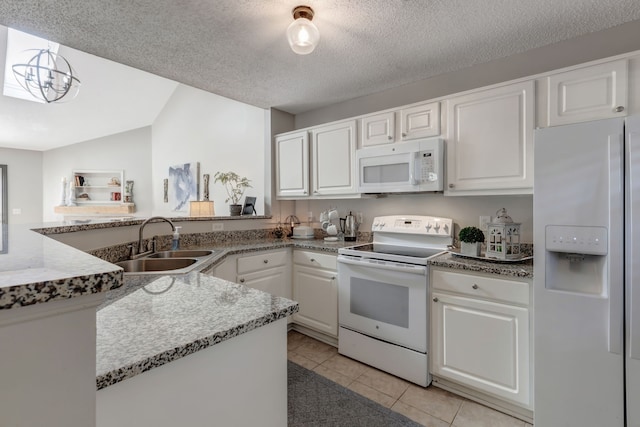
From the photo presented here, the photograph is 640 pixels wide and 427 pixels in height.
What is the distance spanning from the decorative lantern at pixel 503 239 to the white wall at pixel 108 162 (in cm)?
615

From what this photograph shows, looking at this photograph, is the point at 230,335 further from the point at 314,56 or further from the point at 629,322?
the point at 314,56

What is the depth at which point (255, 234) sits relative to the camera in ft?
10.4

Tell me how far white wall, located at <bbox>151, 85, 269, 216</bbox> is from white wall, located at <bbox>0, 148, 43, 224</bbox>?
8.96 ft

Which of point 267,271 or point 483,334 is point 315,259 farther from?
point 483,334

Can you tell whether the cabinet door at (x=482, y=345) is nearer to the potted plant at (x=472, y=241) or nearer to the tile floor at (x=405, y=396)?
the tile floor at (x=405, y=396)

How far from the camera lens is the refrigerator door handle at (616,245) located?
4.30 feet

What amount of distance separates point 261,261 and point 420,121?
1743 millimetres

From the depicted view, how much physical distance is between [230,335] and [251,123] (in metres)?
3.35

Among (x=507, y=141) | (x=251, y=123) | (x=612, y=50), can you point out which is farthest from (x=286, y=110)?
(x=612, y=50)

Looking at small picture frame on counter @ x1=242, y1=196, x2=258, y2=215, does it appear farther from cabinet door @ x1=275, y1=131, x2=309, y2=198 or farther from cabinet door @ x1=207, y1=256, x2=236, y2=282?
cabinet door @ x1=207, y1=256, x2=236, y2=282

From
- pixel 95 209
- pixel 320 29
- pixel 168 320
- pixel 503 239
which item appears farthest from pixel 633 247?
pixel 95 209

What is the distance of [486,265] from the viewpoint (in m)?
1.79

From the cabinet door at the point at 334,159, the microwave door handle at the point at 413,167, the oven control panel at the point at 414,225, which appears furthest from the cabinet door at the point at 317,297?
the microwave door handle at the point at 413,167

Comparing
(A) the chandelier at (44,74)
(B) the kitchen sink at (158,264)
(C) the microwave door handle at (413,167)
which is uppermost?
(A) the chandelier at (44,74)
